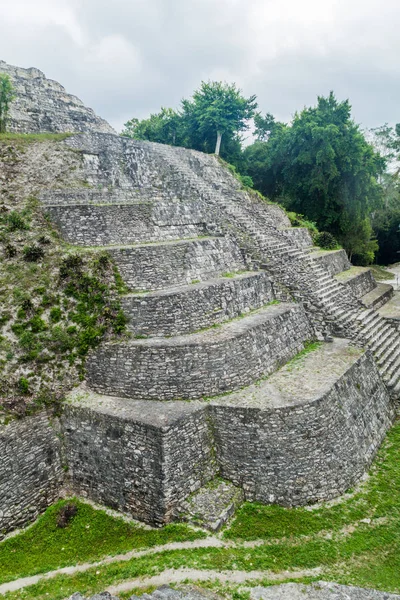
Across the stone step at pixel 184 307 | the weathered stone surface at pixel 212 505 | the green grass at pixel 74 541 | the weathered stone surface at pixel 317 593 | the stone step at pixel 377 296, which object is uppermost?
the stone step at pixel 184 307

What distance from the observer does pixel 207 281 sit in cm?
1450

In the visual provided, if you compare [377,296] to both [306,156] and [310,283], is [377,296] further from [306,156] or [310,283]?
[306,156]

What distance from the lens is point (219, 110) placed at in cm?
A: 2986

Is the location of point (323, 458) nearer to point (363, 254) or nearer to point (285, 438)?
point (285, 438)

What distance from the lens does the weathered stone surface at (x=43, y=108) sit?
22888 mm

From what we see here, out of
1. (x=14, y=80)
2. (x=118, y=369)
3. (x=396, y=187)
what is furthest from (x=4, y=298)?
(x=396, y=187)

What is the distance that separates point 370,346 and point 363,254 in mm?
21712

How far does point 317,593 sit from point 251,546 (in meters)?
1.80

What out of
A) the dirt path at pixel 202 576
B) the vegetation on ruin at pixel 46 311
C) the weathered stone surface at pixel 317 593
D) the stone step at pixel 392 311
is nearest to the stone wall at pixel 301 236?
the stone step at pixel 392 311

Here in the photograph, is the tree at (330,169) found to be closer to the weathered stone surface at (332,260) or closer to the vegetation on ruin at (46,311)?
the weathered stone surface at (332,260)

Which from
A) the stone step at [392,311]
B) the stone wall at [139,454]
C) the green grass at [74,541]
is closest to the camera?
the green grass at [74,541]

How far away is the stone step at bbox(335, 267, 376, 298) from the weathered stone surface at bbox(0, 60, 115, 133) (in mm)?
17857

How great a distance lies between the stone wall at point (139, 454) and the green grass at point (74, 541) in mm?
408

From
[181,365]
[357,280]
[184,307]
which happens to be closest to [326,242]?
[357,280]
